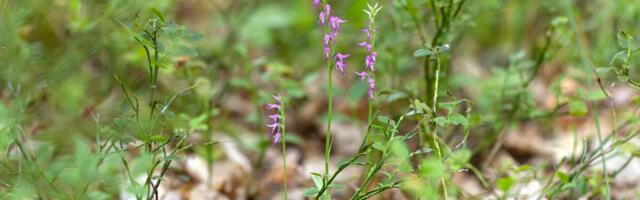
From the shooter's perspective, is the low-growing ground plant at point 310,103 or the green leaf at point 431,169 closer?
the green leaf at point 431,169

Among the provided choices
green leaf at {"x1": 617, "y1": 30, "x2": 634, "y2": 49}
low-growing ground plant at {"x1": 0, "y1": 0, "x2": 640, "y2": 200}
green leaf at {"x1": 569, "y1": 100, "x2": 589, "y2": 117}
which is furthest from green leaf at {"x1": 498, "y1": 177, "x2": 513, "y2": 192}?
green leaf at {"x1": 569, "y1": 100, "x2": 589, "y2": 117}

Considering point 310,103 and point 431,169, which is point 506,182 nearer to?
point 431,169

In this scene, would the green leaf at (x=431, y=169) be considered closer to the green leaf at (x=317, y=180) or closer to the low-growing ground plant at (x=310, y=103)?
the low-growing ground plant at (x=310, y=103)

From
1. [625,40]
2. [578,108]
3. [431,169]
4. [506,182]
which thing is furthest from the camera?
[578,108]

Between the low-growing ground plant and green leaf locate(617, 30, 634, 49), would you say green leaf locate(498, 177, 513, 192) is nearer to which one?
the low-growing ground plant

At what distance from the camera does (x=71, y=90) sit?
2.07 metres

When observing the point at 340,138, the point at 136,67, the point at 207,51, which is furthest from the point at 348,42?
the point at 136,67

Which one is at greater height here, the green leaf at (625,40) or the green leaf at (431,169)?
the green leaf at (625,40)

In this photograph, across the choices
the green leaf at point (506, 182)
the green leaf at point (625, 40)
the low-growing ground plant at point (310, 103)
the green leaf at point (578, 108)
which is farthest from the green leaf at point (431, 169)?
the green leaf at point (578, 108)

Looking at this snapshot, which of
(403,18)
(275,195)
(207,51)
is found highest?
(207,51)

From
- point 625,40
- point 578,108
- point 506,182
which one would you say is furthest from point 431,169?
point 578,108

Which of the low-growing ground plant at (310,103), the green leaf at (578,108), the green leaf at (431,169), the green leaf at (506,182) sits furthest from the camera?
the green leaf at (578,108)

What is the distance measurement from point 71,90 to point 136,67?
0.70 meters

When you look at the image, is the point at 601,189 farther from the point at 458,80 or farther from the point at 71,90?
the point at 71,90
